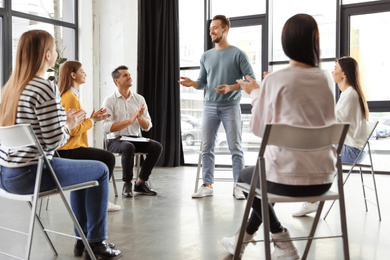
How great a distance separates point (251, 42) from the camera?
21.0 feet

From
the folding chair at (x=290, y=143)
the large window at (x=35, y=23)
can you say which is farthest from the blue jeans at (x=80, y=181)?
the large window at (x=35, y=23)

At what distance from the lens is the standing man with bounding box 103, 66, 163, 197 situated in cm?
409

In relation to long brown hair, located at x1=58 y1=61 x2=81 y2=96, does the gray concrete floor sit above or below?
below

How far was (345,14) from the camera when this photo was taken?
5.79m

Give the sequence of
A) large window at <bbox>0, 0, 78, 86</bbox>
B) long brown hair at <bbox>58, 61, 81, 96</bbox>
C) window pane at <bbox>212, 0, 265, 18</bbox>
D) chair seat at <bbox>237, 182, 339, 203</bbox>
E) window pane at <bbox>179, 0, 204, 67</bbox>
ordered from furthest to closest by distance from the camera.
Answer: window pane at <bbox>179, 0, 204, 67</bbox> < window pane at <bbox>212, 0, 265, 18</bbox> < large window at <bbox>0, 0, 78, 86</bbox> < long brown hair at <bbox>58, 61, 81, 96</bbox> < chair seat at <bbox>237, 182, 339, 203</bbox>

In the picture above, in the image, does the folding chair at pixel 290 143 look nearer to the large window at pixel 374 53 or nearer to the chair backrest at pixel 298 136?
the chair backrest at pixel 298 136

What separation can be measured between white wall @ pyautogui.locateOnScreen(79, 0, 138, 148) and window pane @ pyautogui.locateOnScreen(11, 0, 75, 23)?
0.19 m

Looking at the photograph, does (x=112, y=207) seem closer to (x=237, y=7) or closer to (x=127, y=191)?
(x=127, y=191)

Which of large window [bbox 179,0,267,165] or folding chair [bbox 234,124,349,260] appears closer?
folding chair [bbox 234,124,349,260]

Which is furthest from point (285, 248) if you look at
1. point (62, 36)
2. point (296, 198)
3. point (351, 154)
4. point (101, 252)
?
point (62, 36)

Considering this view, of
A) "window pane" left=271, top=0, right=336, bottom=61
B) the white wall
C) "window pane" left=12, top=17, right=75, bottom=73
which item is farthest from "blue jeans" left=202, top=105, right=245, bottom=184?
"window pane" left=12, top=17, right=75, bottom=73

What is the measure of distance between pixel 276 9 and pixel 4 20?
3.70 m

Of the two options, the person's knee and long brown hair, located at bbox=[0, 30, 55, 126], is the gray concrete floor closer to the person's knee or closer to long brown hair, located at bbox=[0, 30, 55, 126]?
the person's knee

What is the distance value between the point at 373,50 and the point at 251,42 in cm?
170
